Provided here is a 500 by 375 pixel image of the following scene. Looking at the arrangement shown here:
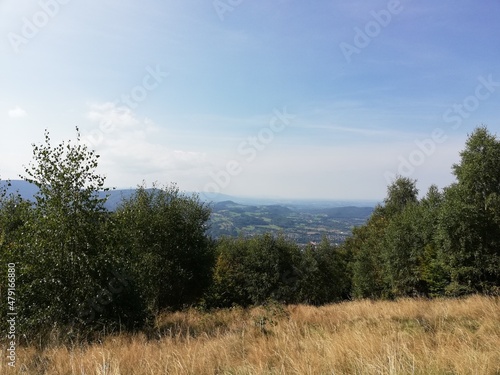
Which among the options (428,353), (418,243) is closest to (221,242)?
(418,243)

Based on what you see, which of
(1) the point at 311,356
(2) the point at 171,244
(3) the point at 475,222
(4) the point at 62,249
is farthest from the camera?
(3) the point at 475,222

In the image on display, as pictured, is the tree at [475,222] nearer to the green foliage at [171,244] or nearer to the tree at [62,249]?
the green foliage at [171,244]

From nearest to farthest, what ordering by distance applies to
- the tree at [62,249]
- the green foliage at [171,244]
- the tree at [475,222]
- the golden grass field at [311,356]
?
the golden grass field at [311,356], the tree at [62,249], the green foliage at [171,244], the tree at [475,222]

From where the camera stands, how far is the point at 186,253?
77.2ft

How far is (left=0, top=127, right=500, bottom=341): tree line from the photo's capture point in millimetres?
10180

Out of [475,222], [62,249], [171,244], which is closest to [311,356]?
[62,249]

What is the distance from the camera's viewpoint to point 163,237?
73.2ft

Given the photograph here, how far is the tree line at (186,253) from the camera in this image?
10180 millimetres

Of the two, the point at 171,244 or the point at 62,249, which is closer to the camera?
the point at 62,249

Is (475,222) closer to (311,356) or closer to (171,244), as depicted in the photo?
(171,244)

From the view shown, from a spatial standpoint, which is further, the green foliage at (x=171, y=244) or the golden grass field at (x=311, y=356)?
the green foliage at (x=171, y=244)

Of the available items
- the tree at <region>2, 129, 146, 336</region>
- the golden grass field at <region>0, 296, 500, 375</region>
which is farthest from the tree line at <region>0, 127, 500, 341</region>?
the golden grass field at <region>0, 296, 500, 375</region>

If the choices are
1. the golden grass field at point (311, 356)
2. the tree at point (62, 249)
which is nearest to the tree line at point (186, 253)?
the tree at point (62, 249)

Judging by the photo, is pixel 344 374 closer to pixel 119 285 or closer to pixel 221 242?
pixel 119 285
